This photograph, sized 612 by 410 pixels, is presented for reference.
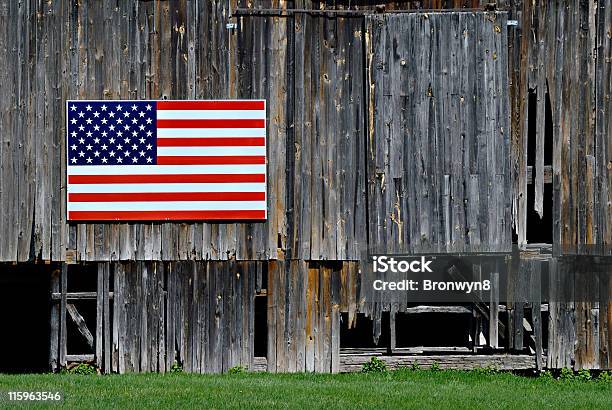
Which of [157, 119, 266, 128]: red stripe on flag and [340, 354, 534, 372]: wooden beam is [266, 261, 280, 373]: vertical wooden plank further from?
[157, 119, 266, 128]: red stripe on flag

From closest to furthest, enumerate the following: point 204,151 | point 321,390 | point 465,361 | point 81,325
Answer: point 321,390 < point 204,151 < point 81,325 < point 465,361

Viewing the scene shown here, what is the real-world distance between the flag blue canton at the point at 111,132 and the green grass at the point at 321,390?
3.59 metres

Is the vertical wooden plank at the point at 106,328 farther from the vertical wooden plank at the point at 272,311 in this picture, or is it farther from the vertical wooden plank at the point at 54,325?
the vertical wooden plank at the point at 272,311

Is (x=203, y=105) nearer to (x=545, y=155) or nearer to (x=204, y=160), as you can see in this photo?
(x=204, y=160)

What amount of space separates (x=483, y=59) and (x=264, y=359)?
626 cm

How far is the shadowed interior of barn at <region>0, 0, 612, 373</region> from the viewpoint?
1866cm

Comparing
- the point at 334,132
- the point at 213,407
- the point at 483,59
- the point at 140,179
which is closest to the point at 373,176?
the point at 334,132

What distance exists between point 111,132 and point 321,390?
18.5ft

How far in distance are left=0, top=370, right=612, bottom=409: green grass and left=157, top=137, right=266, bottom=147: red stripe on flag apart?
3.78 meters

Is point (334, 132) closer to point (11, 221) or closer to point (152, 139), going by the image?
point (152, 139)

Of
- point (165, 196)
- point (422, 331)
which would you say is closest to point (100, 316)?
point (165, 196)

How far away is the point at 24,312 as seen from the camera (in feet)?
80.0

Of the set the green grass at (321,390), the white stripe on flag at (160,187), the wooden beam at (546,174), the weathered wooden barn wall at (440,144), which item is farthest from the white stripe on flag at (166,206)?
the wooden beam at (546,174)

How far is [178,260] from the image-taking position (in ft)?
61.5
